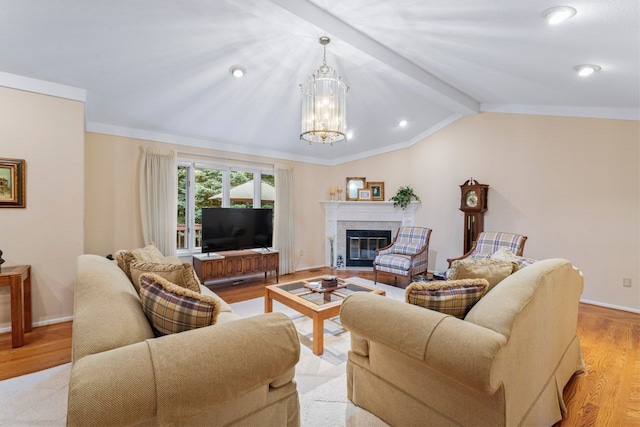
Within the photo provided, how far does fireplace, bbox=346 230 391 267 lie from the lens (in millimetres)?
6574

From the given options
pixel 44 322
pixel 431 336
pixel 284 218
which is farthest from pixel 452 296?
pixel 284 218

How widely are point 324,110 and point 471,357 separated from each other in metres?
2.28

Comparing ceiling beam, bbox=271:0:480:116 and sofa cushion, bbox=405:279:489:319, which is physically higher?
ceiling beam, bbox=271:0:480:116

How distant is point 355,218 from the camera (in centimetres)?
659

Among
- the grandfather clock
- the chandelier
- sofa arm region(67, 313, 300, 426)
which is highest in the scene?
the chandelier

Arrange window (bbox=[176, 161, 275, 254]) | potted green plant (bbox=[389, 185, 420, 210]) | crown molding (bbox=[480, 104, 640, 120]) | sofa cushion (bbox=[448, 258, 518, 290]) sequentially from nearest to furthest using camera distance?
sofa cushion (bbox=[448, 258, 518, 290])
crown molding (bbox=[480, 104, 640, 120])
window (bbox=[176, 161, 275, 254])
potted green plant (bbox=[389, 185, 420, 210])

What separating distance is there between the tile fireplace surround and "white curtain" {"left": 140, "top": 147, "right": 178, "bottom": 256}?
3.05 meters

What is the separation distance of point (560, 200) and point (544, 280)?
3.54 m

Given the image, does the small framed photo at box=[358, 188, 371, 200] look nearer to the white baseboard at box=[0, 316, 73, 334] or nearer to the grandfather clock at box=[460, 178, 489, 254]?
the grandfather clock at box=[460, 178, 489, 254]

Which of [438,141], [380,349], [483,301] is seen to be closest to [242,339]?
[380,349]

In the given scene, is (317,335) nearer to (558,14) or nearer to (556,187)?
(558,14)

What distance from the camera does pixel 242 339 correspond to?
1.30 meters

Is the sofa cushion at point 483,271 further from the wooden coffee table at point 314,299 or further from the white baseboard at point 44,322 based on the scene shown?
the white baseboard at point 44,322

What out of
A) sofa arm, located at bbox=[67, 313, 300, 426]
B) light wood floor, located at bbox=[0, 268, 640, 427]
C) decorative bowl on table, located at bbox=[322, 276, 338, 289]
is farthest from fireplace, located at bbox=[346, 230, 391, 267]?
sofa arm, located at bbox=[67, 313, 300, 426]
